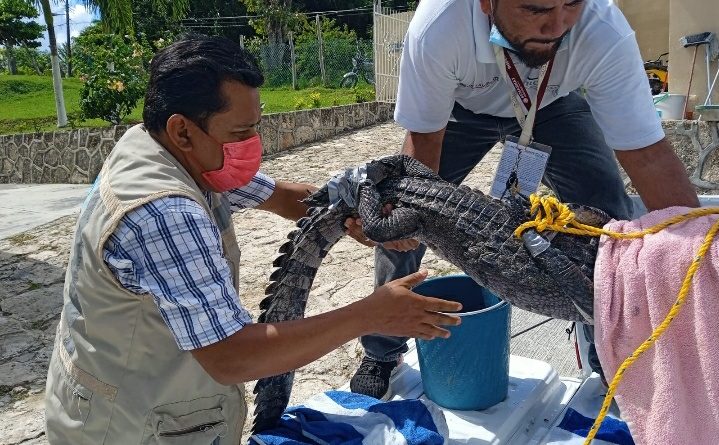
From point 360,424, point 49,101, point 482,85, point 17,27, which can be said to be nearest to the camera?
point 360,424

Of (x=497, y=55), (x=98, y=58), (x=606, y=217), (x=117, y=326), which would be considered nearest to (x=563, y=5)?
(x=497, y=55)

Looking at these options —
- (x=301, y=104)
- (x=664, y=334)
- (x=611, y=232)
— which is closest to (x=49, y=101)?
(x=301, y=104)

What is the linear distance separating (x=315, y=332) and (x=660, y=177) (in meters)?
1.18

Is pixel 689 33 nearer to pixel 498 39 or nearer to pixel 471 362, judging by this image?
pixel 498 39

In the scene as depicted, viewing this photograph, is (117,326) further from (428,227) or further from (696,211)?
(696,211)

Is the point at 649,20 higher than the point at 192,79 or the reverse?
higher

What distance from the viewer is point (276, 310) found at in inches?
83.2

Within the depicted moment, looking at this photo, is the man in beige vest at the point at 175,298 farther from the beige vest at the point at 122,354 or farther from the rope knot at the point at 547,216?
the rope knot at the point at 547,216

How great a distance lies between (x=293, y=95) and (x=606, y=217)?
12.5m

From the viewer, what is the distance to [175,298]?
146 cm

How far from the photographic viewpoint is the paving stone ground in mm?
2904

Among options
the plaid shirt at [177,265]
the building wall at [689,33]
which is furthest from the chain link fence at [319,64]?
the plaid shirt at [177,265]

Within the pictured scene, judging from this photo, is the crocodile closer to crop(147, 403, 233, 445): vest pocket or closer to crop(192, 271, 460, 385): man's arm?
crop(192, 271, 460, 385): man's arm

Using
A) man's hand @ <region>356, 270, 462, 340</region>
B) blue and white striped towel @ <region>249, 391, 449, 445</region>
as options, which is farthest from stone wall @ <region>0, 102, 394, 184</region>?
man's hand @ <region>356, 270, 462, 340</region>
